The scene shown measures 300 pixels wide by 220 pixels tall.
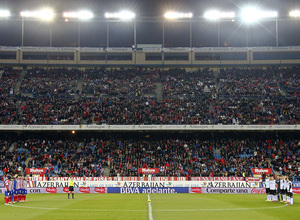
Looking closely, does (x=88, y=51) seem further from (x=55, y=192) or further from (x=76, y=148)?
(x=55, y=192)

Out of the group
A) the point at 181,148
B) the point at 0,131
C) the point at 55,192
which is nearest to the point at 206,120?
the point at 181,148

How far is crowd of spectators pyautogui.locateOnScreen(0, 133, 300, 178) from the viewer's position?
4919 cm

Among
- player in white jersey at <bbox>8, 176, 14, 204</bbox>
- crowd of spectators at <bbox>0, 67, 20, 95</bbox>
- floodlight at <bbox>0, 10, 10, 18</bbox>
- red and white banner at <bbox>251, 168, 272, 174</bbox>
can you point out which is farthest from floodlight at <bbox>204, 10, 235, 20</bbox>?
player in white jersey at <bbox>8, 176, 14, 204</bbox>

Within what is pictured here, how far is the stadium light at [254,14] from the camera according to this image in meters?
64.5

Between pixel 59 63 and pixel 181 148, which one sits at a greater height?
pixel 59 63

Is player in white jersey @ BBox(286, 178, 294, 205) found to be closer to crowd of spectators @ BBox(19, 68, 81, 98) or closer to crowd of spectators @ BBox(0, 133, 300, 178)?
crowd of spectators @ BBox(0, 133, 300, 178)

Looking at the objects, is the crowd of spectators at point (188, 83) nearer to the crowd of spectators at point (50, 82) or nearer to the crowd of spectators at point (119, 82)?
the crowd of spectators at point (119, 82)

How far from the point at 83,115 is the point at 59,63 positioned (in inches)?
708

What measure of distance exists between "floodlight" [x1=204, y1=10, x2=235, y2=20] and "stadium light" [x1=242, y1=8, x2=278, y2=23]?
7.42 feet

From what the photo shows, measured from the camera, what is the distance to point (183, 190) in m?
43.3

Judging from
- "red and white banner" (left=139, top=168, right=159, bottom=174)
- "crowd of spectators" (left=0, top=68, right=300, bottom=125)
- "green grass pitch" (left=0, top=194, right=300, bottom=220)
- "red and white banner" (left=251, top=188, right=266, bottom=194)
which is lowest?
"red and white banner" (left=251, top=188, right=266, bottom=194)

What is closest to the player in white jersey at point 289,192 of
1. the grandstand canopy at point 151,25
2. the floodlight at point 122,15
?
the grandstand canopy at point 151,25

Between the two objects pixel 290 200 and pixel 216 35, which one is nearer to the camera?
pixel 290 200

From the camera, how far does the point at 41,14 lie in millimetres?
64250
